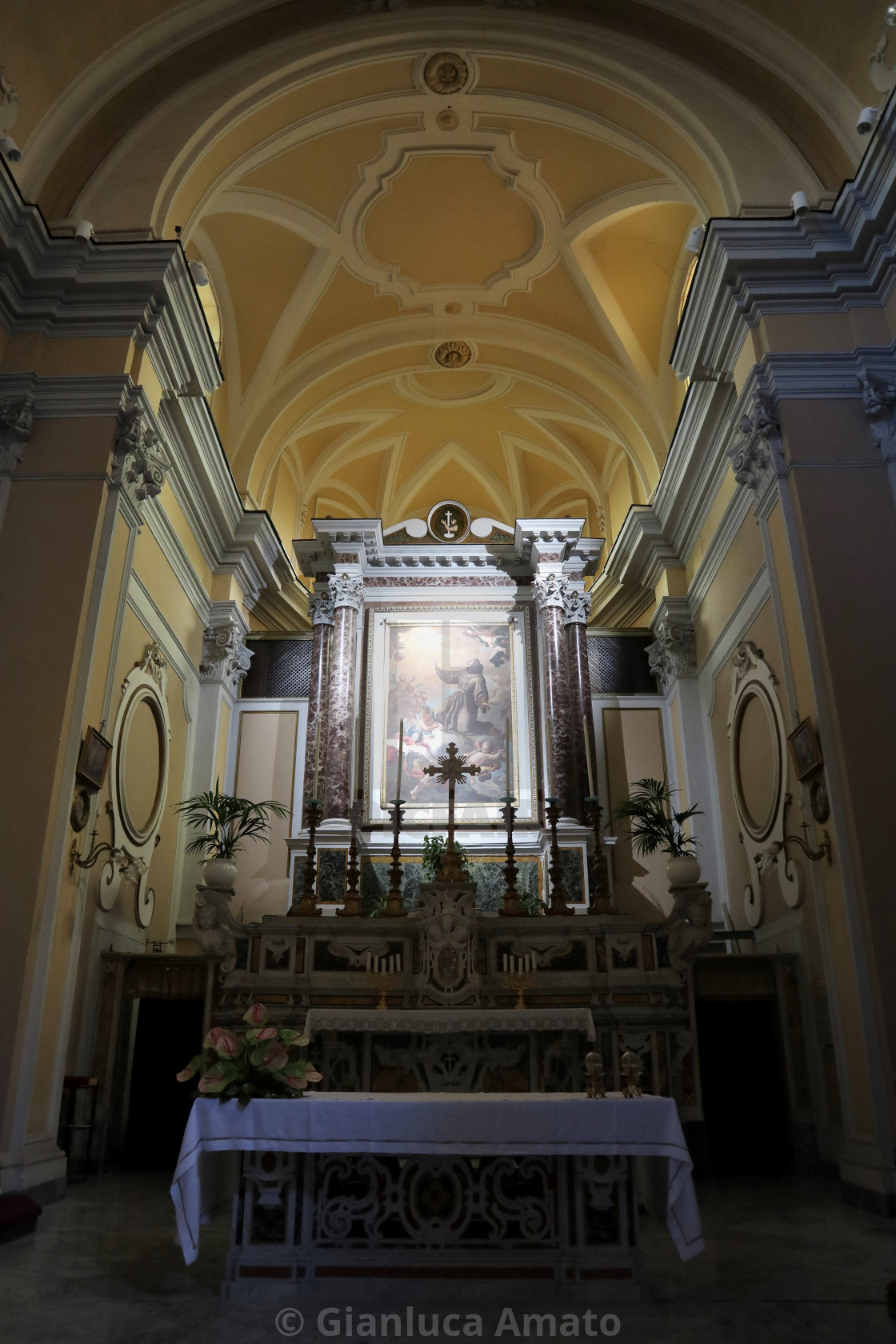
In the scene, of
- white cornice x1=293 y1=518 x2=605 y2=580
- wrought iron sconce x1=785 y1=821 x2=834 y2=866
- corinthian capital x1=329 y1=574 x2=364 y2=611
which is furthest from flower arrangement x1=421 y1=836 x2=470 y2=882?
wrought iron sconce x1=785 y1=821 x2=834 y2=866

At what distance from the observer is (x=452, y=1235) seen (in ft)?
13.2

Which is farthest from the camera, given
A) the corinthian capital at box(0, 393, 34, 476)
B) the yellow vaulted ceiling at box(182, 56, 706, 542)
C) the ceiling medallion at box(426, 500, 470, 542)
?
the ceiling medallion at box(426, 500, 470, 542)

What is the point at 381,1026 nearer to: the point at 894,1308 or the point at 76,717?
the point at 76,717

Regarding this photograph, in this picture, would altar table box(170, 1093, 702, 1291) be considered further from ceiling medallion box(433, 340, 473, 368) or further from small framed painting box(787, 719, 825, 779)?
ceiling medallion box(433, 340, 473, 368)

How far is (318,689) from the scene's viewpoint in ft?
39.3

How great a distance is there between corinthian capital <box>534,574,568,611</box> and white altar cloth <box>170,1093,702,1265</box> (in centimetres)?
884

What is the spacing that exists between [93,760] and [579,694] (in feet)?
20.9

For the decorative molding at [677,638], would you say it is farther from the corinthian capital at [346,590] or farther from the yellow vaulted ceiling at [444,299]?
the corinthian capital at [346,590]

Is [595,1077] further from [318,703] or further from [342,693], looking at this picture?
[318,703]

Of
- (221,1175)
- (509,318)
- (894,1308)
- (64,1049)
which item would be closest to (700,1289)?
(894,1308)

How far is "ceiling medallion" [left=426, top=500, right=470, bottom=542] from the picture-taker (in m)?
13.6

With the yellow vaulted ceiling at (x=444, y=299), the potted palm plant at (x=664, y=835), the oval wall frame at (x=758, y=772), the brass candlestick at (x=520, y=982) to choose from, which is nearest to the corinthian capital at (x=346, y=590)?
the yellow vaulted ceiling at (x=444, y=299)

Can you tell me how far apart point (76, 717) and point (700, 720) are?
7.12 metres

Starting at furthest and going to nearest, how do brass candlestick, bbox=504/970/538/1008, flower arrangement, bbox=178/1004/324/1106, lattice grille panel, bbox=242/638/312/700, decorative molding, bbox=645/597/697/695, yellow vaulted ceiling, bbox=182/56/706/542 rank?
lattice grille panel, bbox=242/638/312/700 < decorative molding, bbox=645/597/697/695 < yellow vaulted ceiling, bbox=182/56/706/542 < brass candlestick, bbox=504/970/538/1008 < flower arrangement, bbox=178/1004/324/1106
